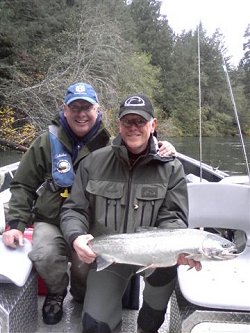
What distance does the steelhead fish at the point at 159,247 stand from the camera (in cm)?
209

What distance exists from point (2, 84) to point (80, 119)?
15.4m

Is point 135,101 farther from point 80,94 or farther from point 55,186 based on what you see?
point 55,186

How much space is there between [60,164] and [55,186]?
14 centimetres

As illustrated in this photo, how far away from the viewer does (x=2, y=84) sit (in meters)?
17.4

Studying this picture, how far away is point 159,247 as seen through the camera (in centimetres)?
212

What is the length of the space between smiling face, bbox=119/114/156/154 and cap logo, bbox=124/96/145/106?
0.07 metres

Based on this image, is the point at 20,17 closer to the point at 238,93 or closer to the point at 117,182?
the point at 117,182

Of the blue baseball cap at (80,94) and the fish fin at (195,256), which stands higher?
the blue baseball cap at (80,94)

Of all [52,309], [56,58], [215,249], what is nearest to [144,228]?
[215,249]

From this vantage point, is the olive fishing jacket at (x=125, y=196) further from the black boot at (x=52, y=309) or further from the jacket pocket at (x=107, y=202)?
the black boot at (x=52, y=309)

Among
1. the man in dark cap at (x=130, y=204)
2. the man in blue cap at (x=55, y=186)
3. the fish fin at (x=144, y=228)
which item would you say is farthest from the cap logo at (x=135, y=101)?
the fish fin at (x=144, y=228)

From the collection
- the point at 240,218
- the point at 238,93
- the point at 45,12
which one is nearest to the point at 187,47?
the point at 238,93

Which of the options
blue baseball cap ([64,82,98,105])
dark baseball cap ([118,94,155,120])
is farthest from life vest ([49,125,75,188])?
dark baseball cap ([118,94,155,120])

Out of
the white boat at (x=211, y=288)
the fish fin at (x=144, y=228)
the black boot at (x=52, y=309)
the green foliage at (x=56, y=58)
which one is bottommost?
the black boot at (x=52, y=309)
